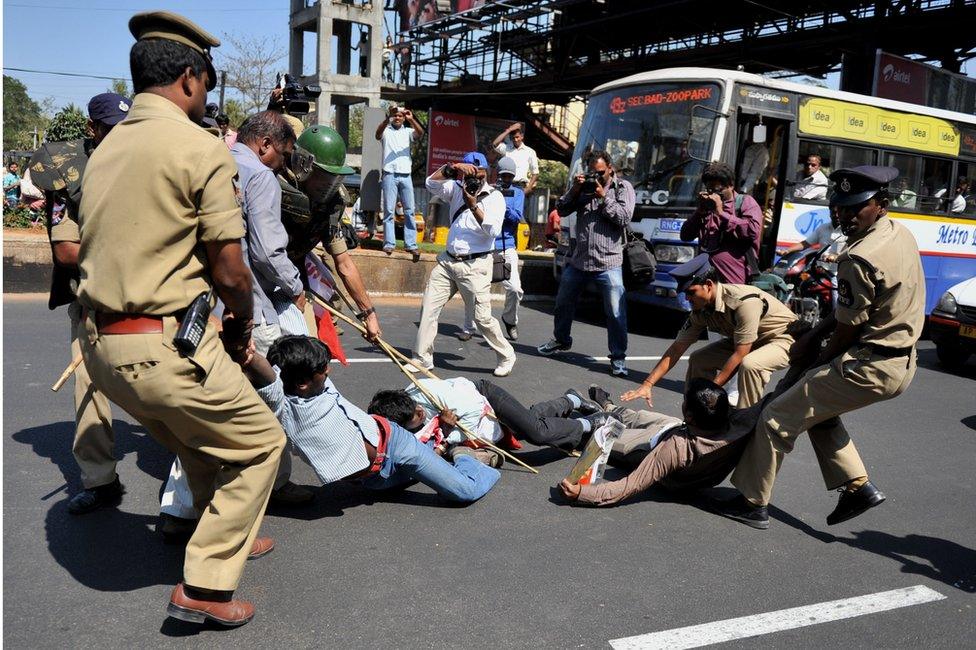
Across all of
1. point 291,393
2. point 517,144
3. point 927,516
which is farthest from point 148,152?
point 517,144

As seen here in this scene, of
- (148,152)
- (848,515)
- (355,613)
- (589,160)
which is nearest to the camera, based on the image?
(148,152)

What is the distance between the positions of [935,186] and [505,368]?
7761 millimetres

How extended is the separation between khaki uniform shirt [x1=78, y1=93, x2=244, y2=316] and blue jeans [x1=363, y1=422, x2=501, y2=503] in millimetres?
1581

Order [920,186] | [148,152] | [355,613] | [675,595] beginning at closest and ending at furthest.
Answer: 1. [148,152]
2. [355,613]
3. [675,595]
4. [920,186]

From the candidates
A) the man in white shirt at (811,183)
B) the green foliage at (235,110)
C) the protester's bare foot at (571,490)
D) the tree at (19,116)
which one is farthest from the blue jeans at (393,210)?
the tree at (19,116)

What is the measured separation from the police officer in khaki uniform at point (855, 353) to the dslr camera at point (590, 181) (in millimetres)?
3548

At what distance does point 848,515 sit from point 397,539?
228 cm

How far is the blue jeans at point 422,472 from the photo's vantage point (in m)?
3.88

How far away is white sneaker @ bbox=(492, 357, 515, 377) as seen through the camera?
7066 mm

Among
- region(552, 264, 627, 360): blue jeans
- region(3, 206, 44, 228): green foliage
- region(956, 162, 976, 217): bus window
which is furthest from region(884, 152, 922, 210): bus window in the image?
region(3, 206, 44, 228): green foliage

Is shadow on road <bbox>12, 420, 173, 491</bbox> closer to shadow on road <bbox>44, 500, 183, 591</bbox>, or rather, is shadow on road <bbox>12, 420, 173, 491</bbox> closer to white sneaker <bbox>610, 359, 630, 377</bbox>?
shadow on road <bbox>44, 500, 183, 591</bbox>

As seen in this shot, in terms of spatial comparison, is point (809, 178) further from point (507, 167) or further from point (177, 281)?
point (177, 281)

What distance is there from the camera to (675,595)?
3.38 m

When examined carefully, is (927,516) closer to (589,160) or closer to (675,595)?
(675,595)
